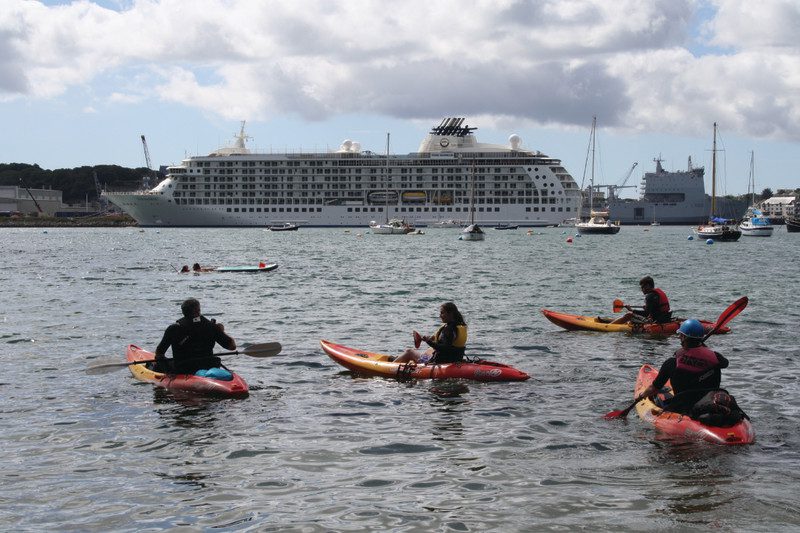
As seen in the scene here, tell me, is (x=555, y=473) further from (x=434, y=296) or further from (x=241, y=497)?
(x=434, y=296)

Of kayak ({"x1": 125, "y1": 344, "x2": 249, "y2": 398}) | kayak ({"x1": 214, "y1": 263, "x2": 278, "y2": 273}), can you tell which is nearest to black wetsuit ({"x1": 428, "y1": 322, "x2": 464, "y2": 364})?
kayak ({"x1": 125, "y1": 344, "x2": 249, "y2": 398})

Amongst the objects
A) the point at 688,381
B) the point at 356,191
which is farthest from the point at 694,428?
the point at 356,191

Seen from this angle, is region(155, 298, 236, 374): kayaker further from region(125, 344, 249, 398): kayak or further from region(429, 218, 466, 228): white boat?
region(429, 218, 466, 228): white boat

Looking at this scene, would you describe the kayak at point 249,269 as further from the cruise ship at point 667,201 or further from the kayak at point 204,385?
the cruise ship at point 667,201

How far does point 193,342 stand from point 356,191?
4723 inches

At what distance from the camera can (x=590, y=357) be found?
16.8 meters

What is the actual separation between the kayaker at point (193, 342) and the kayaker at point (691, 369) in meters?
6.27

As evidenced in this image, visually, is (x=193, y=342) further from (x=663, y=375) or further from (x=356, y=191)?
(x=356, y=191)

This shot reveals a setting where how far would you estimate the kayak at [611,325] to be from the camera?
19.3 metres

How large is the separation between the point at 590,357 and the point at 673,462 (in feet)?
24.6

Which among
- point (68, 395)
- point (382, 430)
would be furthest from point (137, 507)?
point (68, 395)

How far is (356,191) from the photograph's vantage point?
132125 millimetres

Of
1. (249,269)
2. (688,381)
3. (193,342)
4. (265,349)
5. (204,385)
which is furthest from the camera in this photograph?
(249,269)

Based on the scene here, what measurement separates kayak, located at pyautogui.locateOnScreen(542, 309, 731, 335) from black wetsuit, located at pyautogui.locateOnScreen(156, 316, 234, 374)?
1024cm
